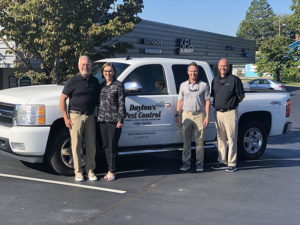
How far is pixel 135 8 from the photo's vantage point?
1181cm

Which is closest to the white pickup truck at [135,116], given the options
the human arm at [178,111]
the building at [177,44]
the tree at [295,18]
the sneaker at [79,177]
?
the human arm at [178,111]

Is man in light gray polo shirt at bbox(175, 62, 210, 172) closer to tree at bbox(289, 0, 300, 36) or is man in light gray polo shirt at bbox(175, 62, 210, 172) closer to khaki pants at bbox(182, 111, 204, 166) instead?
khaki pants at bbox(182, 111, 204, 166)

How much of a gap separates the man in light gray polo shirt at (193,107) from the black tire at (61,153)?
1.90m

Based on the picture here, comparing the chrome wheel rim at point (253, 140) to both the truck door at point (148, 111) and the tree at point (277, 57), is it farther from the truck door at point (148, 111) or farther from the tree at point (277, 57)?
the tree at point (277, 57)

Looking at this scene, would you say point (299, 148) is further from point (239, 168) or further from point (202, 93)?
point (202, 93)

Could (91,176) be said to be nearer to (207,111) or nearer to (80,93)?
(80,93)

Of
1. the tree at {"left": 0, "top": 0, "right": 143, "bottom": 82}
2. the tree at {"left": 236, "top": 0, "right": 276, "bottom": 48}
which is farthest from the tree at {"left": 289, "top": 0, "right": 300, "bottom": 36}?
the tree at {"left": 0, "top": 0, "right": 143, "bottom": 82}

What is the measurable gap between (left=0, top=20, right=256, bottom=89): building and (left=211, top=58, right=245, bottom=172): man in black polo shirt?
9252mm

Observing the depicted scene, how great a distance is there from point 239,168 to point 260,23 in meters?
93.3

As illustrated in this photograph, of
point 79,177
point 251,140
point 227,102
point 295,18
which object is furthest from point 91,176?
point 295,18

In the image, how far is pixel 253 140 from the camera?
27.4 feet

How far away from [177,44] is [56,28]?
16551 millimetres

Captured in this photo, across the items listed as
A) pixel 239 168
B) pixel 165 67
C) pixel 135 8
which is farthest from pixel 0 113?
pixel 135 8

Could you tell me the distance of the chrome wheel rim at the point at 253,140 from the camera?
326 inches
